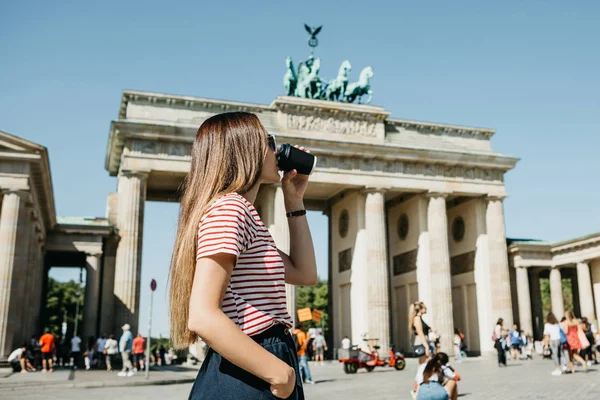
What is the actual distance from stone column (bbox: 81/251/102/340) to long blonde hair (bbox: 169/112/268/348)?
116 feet

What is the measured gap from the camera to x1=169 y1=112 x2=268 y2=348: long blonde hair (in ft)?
8.30

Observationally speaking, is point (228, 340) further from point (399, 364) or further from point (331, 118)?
point (331, 118)

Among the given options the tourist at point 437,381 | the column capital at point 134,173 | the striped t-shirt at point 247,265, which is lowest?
the tourist at point 437,381

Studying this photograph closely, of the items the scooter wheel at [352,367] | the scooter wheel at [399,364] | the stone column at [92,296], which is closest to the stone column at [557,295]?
the scooter wheel at [399,364]

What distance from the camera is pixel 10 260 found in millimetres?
26453

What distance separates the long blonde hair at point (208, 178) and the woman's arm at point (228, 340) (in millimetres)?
281

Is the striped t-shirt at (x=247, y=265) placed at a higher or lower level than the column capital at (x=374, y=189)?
lower

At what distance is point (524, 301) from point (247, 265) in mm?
45602

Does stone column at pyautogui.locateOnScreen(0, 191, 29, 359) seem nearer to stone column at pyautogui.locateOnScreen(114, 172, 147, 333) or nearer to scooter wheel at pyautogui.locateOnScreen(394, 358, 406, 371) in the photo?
stone column at pyautogui.locateOnScreen(114, 172, 147, 333)

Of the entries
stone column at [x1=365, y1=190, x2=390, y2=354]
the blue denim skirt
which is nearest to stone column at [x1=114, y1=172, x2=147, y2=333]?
stone column at [x1=365, y1=190, x2=390, y2=354]

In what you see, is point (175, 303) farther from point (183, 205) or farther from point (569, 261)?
point (569, 261)

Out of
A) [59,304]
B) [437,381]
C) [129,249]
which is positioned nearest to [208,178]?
[437,381]

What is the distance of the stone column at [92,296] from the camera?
3584 cm

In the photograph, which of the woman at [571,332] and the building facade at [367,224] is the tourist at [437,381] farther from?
the building facade at [367,224]
